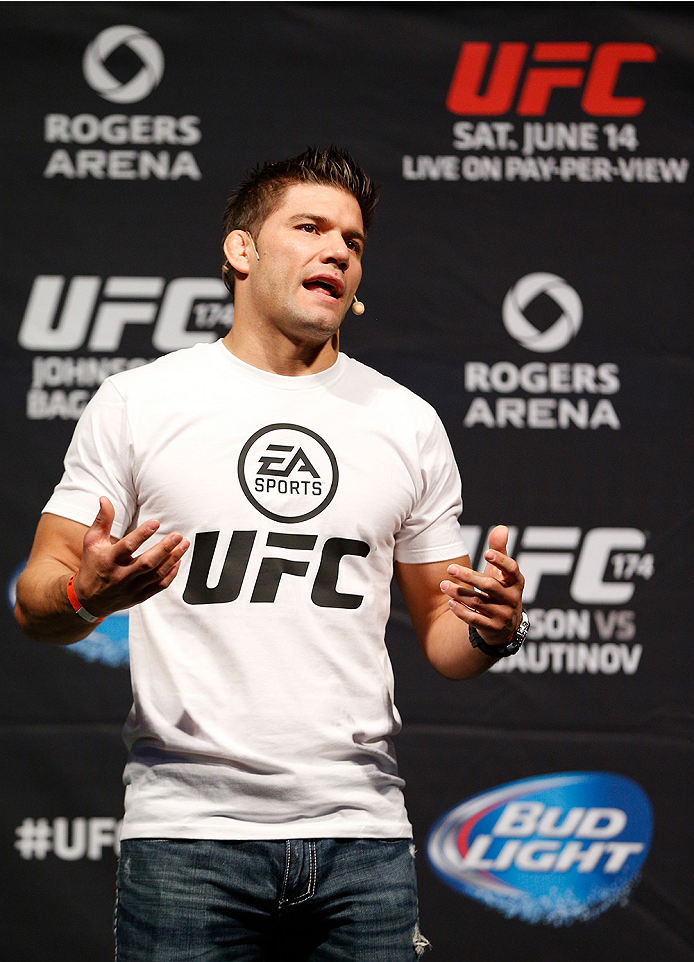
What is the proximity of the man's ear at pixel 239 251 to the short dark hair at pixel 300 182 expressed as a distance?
2cm

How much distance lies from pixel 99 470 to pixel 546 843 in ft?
5.56

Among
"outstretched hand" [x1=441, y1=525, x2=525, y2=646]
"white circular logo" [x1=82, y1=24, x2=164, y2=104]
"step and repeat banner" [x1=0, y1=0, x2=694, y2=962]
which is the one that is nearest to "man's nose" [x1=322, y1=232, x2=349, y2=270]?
Answer: "outstretched hand" [x1=441, y1=525, x2=525, y2=646]

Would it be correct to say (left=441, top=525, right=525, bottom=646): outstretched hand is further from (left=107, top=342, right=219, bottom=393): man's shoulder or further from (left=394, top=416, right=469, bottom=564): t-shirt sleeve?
(left=107, top=342, right=219, bottom=393): man's shoulder

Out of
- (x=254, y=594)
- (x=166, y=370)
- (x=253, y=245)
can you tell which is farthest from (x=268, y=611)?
(x=253, y=245)

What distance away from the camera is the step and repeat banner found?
2381mm

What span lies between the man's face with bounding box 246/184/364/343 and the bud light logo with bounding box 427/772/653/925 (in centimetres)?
149

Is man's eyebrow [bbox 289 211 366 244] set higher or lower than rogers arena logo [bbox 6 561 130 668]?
higher

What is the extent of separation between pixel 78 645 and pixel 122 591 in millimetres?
1418

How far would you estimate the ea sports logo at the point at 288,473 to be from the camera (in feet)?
4.42

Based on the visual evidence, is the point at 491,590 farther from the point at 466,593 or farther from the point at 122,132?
the point at 122,132

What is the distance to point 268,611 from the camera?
130cm

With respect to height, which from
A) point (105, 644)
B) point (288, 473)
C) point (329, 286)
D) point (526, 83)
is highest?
point (526, 83)

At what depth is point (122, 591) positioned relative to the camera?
109cm

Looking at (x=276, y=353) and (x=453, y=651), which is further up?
(x=276, y=353)
